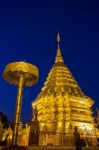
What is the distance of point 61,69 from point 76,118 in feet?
34.6

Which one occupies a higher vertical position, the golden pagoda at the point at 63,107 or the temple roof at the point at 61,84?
the temple roof at the point at 61,84

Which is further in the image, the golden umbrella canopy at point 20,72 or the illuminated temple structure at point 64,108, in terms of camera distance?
the illuminated temple structure at point 64,108

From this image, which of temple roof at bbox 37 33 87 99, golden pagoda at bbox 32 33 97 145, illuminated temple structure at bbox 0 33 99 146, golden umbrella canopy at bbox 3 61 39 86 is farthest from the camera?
temple roof at bbox 37 33 87 99

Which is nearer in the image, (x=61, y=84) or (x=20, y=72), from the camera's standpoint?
(x=20, y=72)

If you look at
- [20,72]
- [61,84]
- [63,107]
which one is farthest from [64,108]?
[20,72]

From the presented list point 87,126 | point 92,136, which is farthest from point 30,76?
point 87,126

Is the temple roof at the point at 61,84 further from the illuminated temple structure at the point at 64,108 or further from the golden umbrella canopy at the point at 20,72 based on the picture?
the golden umbrella canopy at the point at 20,72

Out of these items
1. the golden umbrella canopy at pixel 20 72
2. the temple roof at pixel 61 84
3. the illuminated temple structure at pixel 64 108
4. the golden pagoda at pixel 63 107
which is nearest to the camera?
the golden umbrella canopy at pixel 20 72

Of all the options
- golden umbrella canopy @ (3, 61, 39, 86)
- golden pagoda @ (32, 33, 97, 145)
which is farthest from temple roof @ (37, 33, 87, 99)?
golden umbrella canopy @ (3, 61, 39, 86)

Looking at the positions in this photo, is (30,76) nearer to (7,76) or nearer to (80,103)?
(7,76)

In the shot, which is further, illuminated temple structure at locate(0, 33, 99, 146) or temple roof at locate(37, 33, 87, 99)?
temple roof at locate(37, 33, 87, 99)

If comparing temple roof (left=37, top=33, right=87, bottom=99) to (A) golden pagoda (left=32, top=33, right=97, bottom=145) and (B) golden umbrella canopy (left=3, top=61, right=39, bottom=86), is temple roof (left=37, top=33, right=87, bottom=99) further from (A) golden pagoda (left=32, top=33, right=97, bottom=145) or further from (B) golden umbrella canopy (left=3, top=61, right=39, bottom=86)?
(B) golden umbrella canopy (left=3, top=61, right=39, bottom=86)

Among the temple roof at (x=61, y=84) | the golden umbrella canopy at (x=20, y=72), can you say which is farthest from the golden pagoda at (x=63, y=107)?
the golden umbrella canopy at (x=20, y=72)

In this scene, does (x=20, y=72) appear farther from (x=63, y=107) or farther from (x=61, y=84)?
(x=61, y=84)
